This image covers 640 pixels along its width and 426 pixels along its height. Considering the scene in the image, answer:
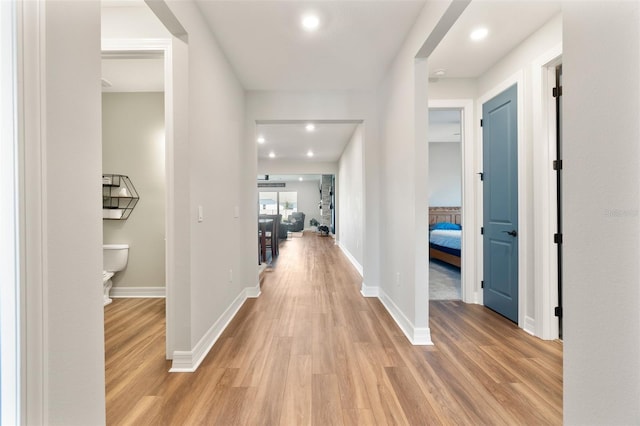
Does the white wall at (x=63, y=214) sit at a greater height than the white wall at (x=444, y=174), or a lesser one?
lesser

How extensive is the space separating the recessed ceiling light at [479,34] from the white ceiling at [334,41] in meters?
0.04

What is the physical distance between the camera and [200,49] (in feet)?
6.73

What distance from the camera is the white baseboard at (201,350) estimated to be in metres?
1.82

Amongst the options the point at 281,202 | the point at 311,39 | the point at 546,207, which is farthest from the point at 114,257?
the point at 281,202

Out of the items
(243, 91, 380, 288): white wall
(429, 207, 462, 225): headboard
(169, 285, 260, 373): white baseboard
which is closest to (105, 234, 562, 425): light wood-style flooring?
(169, 285, 260, 373): white baseboard

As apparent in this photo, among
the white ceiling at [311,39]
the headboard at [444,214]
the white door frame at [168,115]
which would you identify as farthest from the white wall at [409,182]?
the headboard at [444,214]

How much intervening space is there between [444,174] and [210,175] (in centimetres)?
639

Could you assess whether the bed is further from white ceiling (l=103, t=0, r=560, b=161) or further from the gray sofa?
the gray sofa

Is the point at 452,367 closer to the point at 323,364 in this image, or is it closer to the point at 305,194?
the point at 323,364

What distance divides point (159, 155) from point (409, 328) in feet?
11.4

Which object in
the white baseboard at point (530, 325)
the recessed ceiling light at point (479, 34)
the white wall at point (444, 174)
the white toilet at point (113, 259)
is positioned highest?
the recessed ceiling light at point (479, 34)

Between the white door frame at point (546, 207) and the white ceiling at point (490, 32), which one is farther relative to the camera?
the white door frame at point (546, 207)

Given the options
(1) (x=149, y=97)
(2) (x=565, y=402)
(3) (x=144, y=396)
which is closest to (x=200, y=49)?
(1) (x=149, y=97)

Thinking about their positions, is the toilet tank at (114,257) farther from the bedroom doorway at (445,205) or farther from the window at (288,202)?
the window at (288,202)
